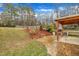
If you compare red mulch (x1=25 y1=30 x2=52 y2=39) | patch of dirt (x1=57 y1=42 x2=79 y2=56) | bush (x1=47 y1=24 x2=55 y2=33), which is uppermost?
bush (x1=47 y1=24 x2=55 y2=33)

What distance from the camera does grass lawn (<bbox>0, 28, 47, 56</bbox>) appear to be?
137 cm

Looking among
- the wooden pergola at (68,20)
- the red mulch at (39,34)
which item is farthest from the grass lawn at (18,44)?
the wooden pergola at (68,20)

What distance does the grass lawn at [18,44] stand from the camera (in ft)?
4.50

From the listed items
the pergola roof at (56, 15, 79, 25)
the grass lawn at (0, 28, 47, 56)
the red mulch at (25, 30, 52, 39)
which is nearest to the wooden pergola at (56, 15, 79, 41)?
the pergola roof at (56, 15, 79, 25)

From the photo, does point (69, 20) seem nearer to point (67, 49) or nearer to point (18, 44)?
point (67, 49)

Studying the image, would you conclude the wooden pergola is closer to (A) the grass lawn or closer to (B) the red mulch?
(B) the red mulch

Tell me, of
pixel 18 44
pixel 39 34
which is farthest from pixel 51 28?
pixel 18 44

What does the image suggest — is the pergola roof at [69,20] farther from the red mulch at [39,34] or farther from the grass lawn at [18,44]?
the grass lawn at [18,44]

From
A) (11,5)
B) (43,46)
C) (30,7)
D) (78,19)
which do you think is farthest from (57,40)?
(11,5)

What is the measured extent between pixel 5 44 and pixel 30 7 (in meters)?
0.34

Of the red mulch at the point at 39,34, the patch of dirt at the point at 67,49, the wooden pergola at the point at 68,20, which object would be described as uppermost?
the wooden pergola at the point at 68,20

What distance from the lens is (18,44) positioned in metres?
1.38

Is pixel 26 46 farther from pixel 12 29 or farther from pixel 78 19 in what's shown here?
pixel 78 19

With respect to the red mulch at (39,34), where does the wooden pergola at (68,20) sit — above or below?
above
